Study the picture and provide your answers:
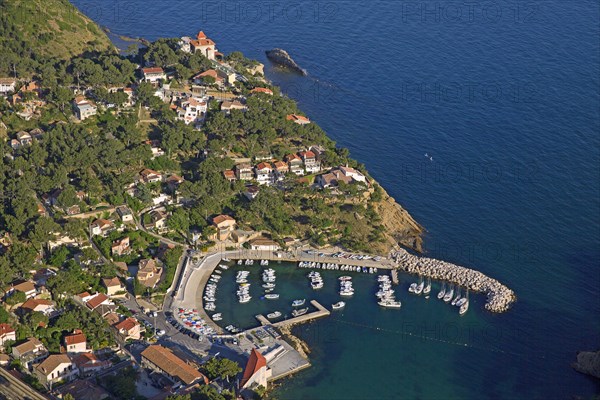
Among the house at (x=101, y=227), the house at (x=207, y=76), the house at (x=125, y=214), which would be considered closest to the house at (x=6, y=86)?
the house at (x=207, y=76)

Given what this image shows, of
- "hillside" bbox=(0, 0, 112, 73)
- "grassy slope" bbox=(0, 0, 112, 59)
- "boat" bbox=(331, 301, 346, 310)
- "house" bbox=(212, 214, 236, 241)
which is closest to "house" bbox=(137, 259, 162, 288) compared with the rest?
"house" bbox=(212, 214, 236, 241)

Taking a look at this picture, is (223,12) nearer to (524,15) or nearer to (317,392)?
(524,15)

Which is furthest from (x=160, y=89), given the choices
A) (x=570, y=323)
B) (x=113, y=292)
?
(x=570, y=323)

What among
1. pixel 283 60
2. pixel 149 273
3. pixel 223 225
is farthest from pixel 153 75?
pixel 149 273

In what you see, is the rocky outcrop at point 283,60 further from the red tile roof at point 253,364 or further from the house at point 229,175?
the red tile roof at point 253,364

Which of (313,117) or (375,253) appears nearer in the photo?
(375,253)

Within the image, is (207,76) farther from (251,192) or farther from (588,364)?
(588,364)

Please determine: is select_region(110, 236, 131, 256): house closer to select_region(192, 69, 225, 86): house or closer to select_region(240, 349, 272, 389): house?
select_region(240, 349, 272, 389): house
